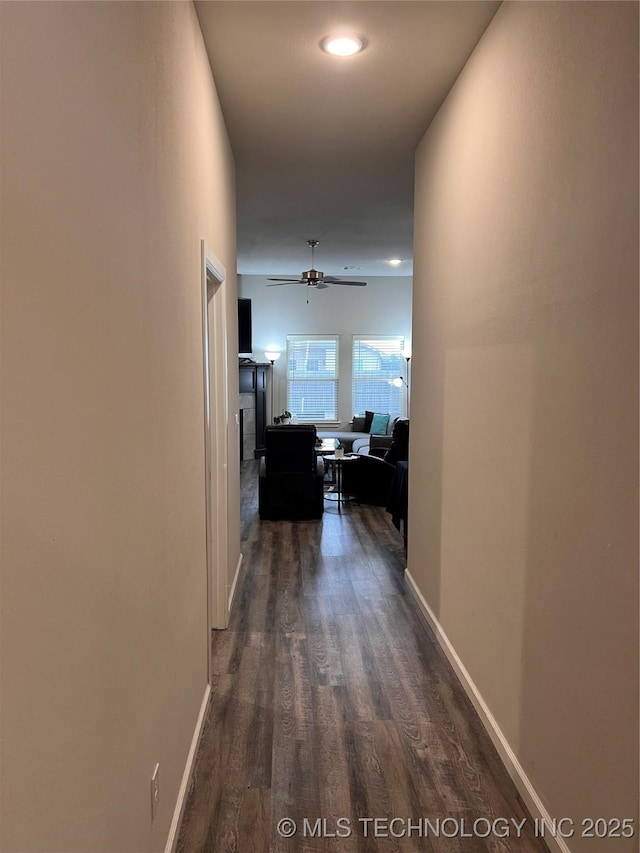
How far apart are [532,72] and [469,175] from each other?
2.42ft

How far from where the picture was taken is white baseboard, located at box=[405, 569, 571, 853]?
1.85 m

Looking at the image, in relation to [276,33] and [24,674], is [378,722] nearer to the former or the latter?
[24,674]

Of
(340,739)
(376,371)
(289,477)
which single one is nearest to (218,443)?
(340,739)

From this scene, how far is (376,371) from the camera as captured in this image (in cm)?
1040

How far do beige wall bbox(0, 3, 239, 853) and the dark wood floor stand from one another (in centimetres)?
33

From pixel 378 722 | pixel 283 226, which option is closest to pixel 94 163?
pixel 378 722

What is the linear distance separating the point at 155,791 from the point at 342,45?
9.32ft

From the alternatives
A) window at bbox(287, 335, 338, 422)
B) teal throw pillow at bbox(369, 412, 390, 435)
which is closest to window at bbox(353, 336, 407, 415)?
window at bbox(287, 335, 338, 422)

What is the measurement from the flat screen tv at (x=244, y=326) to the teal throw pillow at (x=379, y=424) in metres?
2.36

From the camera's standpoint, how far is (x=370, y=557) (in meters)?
4.78

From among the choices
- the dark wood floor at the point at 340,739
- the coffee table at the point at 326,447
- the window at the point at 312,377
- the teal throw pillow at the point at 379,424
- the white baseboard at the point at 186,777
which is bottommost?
the dark wood floor at the point at 340,739

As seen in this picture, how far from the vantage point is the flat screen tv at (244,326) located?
30.7 feet

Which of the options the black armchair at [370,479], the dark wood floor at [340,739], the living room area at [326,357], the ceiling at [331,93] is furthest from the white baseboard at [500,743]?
the living room area at [326,357]

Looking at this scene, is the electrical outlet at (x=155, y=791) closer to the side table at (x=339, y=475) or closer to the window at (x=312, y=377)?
the side table at (x=339, y=475)
